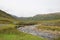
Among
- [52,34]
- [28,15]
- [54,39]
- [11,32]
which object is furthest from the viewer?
[28,15]

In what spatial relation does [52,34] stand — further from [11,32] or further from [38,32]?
[11,32]

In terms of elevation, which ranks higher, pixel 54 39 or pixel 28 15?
pixel 28 15

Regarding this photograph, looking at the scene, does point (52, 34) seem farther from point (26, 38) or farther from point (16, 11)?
point (16, 11)

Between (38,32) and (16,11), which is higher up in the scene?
(16,11)

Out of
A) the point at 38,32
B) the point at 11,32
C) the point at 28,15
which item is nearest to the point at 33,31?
the point at 38,32

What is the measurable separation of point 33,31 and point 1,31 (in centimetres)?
380

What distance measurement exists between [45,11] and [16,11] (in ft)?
16.7

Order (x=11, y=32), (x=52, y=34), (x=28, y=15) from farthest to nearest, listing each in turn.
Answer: (x=28, y=15) → (x=11, y=32) → (x=52, y=34)

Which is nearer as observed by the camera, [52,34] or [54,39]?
[54,39]

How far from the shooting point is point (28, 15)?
3119cm

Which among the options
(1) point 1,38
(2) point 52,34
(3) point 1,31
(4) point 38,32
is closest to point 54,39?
(2) point 52,34

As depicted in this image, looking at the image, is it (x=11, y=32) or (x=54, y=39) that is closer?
(x=54, y=39)

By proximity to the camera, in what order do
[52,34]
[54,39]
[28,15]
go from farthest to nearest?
[28,15] < [52,34] < [54,39]

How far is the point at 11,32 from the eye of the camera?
20969 millimetres
